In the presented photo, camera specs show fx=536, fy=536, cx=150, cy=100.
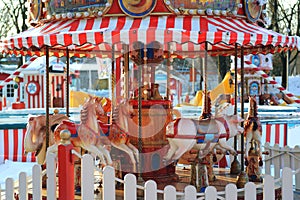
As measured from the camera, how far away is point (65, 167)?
3.96 m

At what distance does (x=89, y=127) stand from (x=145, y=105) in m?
0.92

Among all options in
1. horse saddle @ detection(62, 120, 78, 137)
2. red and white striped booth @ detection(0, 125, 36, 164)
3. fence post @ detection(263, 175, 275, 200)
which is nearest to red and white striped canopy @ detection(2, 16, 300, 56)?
horse saddle @ detection(62, 120, 78, 137)

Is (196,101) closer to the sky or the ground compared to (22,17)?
closer to the ground

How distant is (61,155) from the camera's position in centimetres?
396

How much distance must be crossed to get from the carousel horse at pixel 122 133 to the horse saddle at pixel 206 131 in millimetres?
724

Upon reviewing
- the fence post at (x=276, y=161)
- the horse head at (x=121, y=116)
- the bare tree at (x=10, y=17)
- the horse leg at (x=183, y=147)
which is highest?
the bare tree at (x=10, y=17)

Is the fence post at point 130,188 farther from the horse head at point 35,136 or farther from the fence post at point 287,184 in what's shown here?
the horse head at point 35,136

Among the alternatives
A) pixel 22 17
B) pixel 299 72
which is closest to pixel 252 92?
pixel 22 17

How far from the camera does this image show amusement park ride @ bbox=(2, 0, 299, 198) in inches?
187

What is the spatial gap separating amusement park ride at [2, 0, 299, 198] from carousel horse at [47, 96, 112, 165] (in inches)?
0.4

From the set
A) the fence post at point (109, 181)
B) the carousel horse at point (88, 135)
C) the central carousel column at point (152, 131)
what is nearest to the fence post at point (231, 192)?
the fence post at point (109, 181)

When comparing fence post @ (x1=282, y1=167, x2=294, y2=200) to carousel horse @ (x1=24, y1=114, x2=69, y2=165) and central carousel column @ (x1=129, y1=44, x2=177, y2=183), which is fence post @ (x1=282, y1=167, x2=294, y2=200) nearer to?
central carousel column @ (x1=129, y1=44, x2=177, y2=183)

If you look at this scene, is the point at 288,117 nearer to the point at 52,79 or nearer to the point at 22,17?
the point at 52,79

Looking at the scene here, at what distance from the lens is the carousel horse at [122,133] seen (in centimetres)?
541
